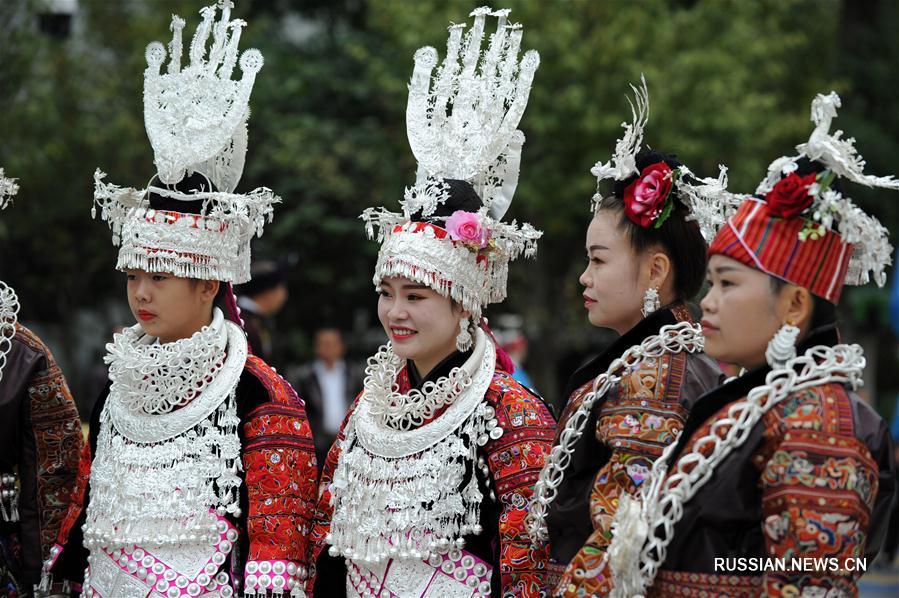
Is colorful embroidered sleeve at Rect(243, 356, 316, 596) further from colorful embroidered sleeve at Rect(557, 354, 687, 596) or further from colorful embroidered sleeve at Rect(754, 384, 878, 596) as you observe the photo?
colorful embroidered sleeve at Rect(754, 384, 878, 596)

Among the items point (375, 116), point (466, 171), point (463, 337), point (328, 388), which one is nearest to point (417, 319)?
point (463, 337)

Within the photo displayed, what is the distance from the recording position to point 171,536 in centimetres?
392

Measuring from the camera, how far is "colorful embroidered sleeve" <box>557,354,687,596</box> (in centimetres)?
318

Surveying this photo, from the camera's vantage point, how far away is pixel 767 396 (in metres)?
2.95

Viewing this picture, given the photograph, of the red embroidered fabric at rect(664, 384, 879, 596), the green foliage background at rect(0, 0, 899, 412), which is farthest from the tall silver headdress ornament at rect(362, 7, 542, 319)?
the green foliage background at rect(0, 0, 899, 412)

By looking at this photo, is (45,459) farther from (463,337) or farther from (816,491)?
(816,491)

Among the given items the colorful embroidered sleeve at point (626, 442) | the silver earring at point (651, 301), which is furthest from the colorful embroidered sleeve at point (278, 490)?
the silver earring at point (651, 301)

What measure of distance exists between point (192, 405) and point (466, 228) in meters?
1.06

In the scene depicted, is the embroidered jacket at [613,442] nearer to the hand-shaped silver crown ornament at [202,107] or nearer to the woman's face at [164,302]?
the woman's face at [164,302]

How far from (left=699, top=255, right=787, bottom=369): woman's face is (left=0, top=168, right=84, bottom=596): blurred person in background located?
2.45 meters

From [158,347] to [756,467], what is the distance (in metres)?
2.07

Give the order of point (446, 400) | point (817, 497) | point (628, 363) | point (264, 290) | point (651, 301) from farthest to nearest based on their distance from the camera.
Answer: point (264, 290), point (446, 400), point (651, 301), point (628, 363), point (817, 497)

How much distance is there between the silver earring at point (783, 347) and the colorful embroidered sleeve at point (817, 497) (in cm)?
12

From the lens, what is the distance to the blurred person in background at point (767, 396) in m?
2.89
